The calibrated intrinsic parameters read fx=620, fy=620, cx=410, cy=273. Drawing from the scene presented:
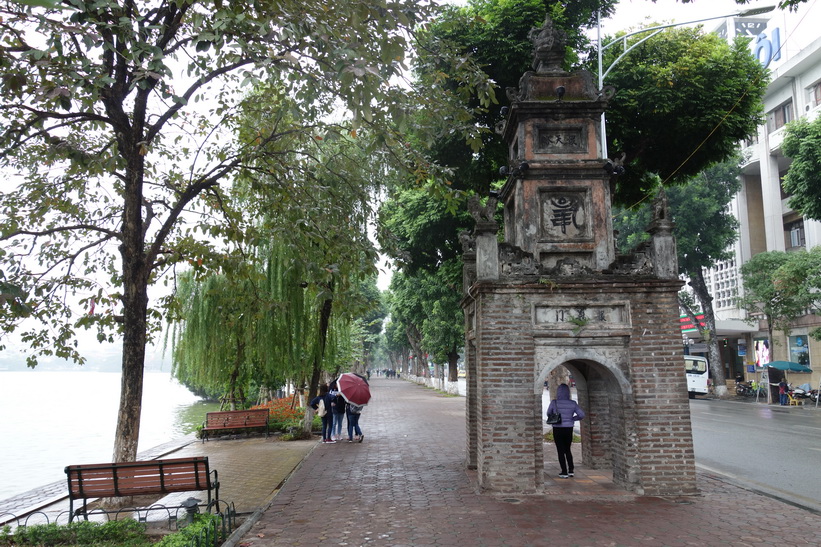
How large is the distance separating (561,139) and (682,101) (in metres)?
7.78

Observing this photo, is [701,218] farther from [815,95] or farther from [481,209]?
[481,209]

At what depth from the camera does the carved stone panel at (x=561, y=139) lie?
401 inches

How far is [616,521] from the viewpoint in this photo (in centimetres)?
743

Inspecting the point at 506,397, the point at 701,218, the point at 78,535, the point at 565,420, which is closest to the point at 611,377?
the point at 565,420

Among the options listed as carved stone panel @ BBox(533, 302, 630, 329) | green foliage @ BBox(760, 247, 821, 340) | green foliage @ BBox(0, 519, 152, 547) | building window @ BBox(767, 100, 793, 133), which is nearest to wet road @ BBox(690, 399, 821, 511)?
carved stone panel @ BBox(533, 302, 630, 329)

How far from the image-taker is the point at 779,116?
37.3 metres

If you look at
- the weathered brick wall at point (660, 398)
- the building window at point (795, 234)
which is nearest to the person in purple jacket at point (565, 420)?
the weathered brick wall at point (660, 398)

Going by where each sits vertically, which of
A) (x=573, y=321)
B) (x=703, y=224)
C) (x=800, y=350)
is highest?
(x=703, y=224)

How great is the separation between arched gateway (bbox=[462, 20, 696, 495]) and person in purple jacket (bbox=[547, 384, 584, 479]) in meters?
0.63

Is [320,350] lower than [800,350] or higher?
higher

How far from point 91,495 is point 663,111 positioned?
591 inches

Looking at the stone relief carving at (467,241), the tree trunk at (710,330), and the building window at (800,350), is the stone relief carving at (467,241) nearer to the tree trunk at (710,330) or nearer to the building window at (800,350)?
the tree trunk at (710,330)

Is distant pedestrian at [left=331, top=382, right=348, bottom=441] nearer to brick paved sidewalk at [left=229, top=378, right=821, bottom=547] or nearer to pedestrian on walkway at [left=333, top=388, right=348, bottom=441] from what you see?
pedestrian on walkway at [left=333, top=388, right=348, bottom=441]

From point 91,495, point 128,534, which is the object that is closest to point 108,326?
Answer: point 91,495
